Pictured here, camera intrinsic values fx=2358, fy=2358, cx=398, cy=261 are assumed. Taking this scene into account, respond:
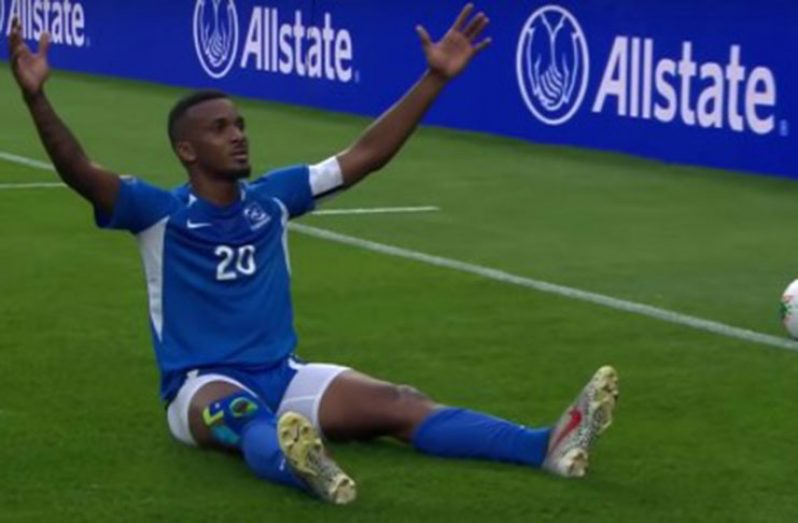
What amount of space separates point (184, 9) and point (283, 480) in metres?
Result: 18.5

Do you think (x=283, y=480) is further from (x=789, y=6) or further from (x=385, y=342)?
(x=789, y=6)

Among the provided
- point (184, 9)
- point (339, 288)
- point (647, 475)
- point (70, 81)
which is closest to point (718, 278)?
point (339, 288)

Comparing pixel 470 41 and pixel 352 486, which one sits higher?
pixel 470 41

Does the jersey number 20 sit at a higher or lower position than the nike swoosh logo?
higher

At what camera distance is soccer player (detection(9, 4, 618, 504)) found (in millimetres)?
7773

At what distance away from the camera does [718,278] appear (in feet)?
40.8

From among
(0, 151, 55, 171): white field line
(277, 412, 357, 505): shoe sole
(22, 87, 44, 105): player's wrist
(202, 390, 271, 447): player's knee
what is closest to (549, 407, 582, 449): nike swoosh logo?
(277, 412, 357, 505): shoe sole

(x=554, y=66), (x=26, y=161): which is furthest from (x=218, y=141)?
(x=554, y=66)

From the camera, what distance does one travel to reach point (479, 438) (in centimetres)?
781

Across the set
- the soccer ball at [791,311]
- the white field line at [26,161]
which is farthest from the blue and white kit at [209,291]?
the white field line at [26,161]

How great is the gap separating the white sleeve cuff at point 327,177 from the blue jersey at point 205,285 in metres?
0.26

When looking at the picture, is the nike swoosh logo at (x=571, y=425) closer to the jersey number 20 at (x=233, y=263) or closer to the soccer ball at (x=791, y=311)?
the jersey number 20 at (x=233, y=263)

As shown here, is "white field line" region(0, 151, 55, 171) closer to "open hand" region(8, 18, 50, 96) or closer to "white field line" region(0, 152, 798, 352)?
"white field line" region(0, 152, 798, 352)

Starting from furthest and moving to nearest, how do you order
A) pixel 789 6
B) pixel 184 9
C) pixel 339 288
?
pixel 184 9 < pixel 789 6 < pixel 339 288
